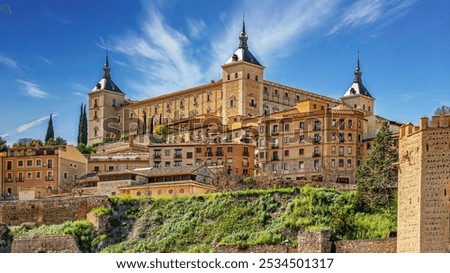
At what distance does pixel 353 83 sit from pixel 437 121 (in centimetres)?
1712

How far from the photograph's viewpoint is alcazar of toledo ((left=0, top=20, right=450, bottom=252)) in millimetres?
11406

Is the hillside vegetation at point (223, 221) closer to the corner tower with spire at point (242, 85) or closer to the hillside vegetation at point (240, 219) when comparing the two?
the hillside vegetation at point (240, 219)

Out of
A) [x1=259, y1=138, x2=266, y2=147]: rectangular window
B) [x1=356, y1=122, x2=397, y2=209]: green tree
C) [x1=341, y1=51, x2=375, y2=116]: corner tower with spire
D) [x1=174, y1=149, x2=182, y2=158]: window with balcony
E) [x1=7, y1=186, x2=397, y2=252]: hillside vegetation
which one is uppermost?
[x1=341, y1=51, x2=375, y2=116]: corner tower with spire

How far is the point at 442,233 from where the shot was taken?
1101 cm

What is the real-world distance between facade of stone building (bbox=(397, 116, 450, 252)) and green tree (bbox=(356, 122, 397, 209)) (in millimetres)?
2778

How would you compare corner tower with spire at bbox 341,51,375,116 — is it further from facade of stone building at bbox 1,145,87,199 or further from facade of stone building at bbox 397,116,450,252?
facade of stone building at bbox 397,116,450,252

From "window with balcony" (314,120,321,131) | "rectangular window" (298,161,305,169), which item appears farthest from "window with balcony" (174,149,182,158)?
"window with balcony" (314,120,321,131)

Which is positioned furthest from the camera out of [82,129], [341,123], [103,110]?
[103,110]

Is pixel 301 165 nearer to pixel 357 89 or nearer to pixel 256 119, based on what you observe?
pixel 256 119

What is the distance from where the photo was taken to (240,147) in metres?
22.8

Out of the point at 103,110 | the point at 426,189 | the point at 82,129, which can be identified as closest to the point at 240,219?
the point at 426,189

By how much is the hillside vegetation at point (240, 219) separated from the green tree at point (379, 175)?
0.20 metres

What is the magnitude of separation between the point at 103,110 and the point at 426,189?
1669 cm

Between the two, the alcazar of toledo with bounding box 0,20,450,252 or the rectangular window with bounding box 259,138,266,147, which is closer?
the alcazar of toledo with bounding box 0,20,450,252
